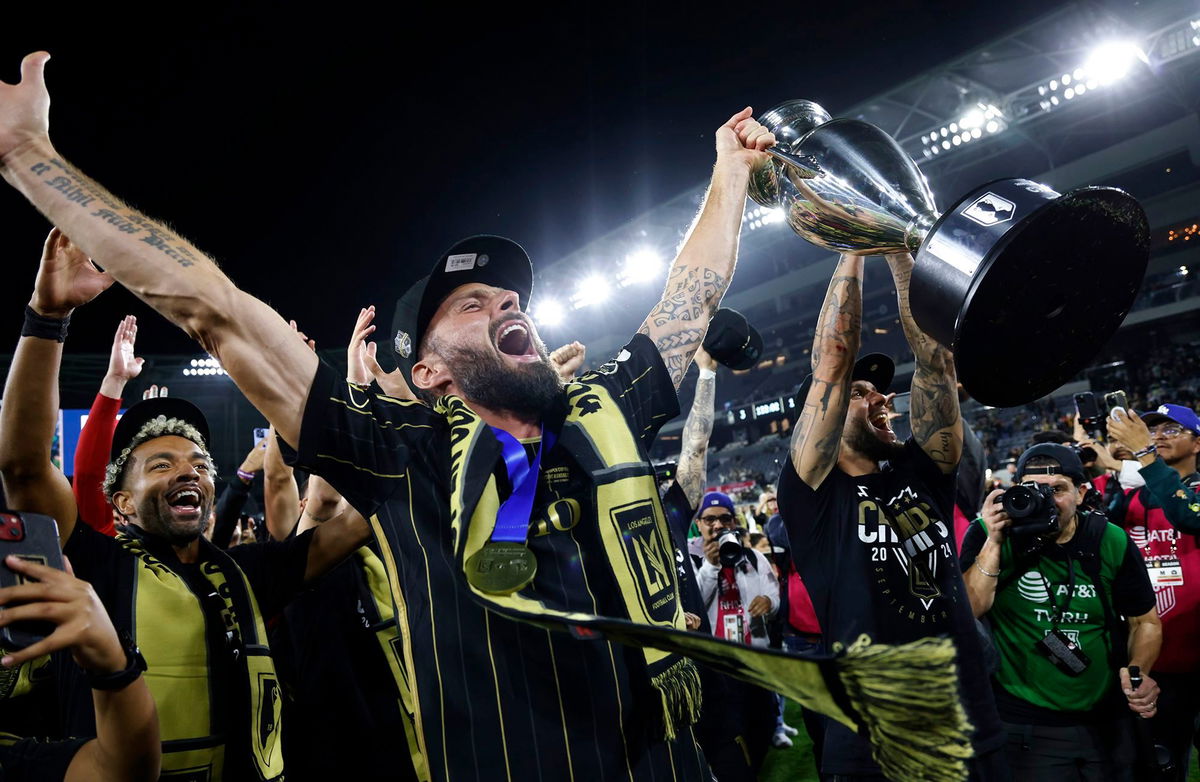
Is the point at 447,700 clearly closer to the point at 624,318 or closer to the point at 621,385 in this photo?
the point at 621,385

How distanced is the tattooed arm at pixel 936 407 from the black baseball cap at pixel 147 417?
2.90 meters

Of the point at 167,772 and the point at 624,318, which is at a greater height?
the point at 624,318

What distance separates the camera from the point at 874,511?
2832mm

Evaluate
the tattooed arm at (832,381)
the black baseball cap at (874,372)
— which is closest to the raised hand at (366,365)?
the tattooed arm at (832,381)

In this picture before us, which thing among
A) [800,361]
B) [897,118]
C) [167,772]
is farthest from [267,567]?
[800,361]

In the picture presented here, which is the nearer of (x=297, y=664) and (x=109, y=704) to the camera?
(x=109, y=704)

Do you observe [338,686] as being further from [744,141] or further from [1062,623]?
[1062,623]

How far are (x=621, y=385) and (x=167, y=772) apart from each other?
5.65 feet

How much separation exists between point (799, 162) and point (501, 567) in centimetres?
134

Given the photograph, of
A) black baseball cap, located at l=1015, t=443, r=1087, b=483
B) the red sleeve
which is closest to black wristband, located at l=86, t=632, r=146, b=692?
the red sleeve

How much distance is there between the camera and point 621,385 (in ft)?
5.66

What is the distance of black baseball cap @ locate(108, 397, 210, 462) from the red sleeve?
0.15ft

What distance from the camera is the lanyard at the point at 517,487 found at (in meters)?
1.35

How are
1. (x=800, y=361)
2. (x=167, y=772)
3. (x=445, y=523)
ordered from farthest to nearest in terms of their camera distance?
(x=800, y=361)
(x=167, y=772)
(x=445, y=523)
